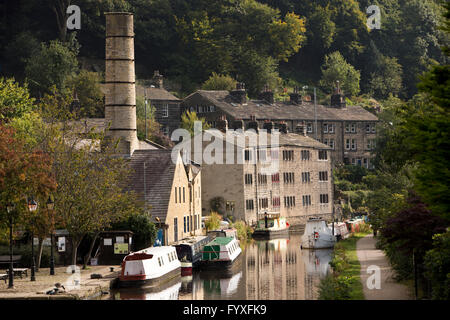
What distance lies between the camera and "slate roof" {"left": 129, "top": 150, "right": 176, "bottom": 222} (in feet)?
186

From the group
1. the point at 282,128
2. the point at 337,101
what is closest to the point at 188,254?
the point at 282,128

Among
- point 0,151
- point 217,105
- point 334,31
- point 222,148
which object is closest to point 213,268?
point 0,151

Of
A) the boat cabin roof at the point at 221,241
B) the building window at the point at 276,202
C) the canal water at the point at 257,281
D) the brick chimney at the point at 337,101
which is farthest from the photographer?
the brick chimney at the point at 337,101

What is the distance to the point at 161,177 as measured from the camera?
193 ft

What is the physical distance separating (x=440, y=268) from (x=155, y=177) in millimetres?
32107

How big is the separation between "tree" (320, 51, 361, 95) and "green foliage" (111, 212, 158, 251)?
256ft

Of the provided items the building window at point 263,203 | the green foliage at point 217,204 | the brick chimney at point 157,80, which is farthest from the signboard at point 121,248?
the brick chimney at point 157,80

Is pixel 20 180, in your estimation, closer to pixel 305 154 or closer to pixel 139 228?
pixel 139 228

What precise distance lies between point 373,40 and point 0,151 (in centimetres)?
10816

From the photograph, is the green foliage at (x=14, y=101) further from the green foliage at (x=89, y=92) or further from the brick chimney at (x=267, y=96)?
the brick chimney at (x=267, y=96)

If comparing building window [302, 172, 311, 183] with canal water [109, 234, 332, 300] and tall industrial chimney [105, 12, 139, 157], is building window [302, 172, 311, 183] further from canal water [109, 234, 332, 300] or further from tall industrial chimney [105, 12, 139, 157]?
tall industrial chimney [105, 12, 139, 157]

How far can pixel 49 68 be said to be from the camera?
97.9 m

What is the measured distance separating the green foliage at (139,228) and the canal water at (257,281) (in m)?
3.27

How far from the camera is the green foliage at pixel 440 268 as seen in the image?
2866cm
